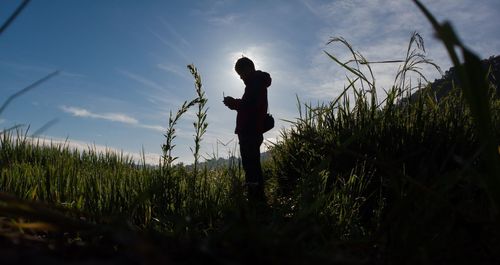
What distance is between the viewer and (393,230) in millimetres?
974

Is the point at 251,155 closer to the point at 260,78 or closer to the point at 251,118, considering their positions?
the point at 251,118

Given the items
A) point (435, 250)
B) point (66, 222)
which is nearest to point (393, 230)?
point (435, 250)

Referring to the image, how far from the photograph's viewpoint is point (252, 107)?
4.89m

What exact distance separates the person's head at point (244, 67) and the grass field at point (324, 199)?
3.32 ft

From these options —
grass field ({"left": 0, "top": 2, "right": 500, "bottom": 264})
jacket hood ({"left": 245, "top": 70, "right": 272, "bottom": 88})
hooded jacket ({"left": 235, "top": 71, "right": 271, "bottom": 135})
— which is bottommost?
grass field ({"left": 0, "top": 2, "right": 500, "bottom": 264})

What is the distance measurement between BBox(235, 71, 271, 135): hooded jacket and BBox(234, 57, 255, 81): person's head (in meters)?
0.08

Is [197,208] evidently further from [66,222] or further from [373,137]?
[66,222]

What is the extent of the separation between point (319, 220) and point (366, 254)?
2.77 feet

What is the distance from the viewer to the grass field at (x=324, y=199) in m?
0.73

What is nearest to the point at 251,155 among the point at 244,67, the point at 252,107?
the point at 252,107

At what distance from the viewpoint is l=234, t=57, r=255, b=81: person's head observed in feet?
16.6

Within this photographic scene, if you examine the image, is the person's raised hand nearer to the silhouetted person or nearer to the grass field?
the silhouetted person

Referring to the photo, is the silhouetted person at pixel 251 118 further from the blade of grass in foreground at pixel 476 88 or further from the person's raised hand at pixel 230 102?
the blade of grass in foreground at pixel 476 88

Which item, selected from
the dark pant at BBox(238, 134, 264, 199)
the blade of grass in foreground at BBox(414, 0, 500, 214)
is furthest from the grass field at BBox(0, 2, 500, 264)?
the dark pant at BBox(238, 134, 264, 199)
